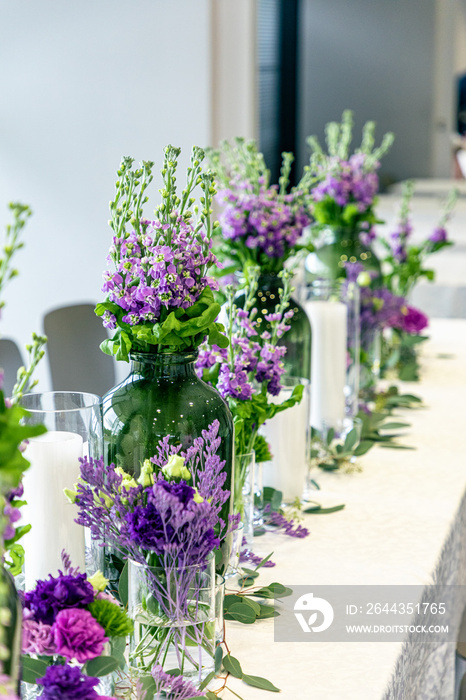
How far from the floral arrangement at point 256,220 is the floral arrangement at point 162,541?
2.05ft

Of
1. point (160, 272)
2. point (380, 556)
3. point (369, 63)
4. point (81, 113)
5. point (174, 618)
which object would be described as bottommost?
point (380, 556)

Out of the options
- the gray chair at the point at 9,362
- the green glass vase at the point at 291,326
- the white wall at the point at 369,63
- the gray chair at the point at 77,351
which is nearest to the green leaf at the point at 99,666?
the green glass vase at the point at 291,326

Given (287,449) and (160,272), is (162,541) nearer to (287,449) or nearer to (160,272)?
(160,272)

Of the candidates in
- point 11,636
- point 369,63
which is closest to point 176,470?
point 11,636

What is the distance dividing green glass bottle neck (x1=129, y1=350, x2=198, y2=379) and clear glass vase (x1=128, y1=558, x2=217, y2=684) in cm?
23

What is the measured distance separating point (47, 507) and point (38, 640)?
0.62 ft

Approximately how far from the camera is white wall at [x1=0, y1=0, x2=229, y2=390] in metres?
3.19

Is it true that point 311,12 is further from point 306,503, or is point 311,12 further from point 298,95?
point 306,503

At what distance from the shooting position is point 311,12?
7.21m

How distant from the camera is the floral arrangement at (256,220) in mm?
1349

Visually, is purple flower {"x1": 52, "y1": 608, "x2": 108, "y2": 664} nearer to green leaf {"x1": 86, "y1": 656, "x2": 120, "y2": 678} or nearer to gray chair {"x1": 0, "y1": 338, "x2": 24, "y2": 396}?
green leaf {"x1": 86, "y1": 656, "x2": 120, "y2": 678}

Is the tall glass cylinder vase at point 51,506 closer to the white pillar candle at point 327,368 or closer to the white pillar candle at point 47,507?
the white pillar candle at point 47,507

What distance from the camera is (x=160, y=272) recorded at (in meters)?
0.86

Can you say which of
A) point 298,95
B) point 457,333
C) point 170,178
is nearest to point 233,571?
point 170,178
